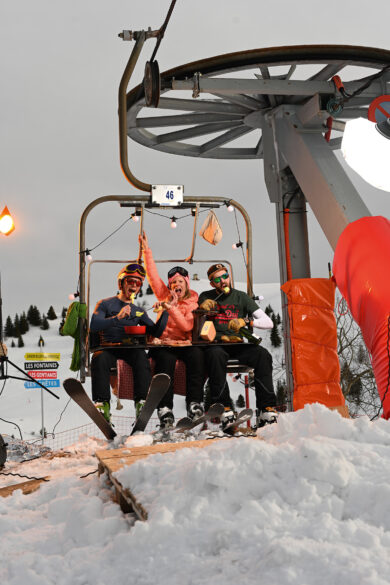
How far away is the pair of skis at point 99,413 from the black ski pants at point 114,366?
1.45 feet

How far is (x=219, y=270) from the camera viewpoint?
18.2ft

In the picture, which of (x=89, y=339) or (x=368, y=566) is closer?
(x=368, y=566)

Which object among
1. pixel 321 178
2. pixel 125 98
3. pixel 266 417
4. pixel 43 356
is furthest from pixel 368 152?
pixel 43 356

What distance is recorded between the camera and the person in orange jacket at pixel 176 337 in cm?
466

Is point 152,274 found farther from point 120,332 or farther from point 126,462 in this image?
point 126,462

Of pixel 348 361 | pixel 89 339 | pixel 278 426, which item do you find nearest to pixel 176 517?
pixel 278 426

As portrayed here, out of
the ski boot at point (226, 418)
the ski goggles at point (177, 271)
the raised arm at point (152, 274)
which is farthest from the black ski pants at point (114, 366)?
the ski goggles at point (177, 271)

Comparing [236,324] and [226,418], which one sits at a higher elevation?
[236,324]

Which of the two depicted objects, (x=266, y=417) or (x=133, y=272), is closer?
(x=266, y=417)

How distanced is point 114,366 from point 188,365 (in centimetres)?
68

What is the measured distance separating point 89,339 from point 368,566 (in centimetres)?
397

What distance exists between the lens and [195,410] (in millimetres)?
4613

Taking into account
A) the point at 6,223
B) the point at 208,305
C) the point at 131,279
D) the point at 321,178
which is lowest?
the point at 208,305

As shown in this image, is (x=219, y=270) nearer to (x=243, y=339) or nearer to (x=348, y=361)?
(x=243, y=339)
